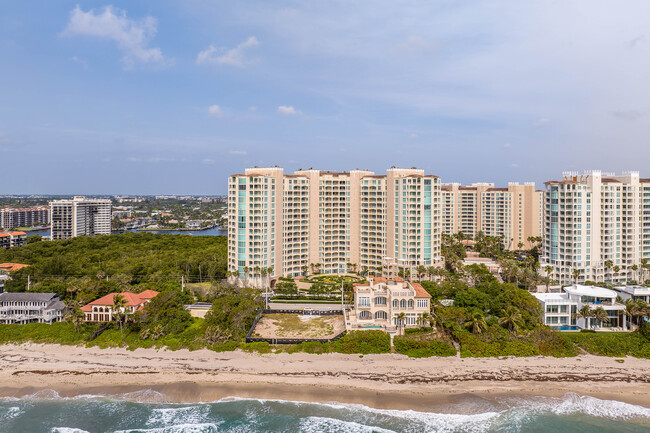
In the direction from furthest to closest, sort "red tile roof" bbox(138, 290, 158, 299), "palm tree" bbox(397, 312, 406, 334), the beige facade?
"red tile roof" bbox(138, 290, 158, 299) → the beige facade → "palm tree" bbox(397, 312, 406, 334)

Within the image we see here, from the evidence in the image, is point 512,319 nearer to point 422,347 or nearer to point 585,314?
point 585,314

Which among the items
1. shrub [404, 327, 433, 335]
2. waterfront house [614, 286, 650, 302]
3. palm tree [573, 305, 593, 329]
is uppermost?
waterfront house [614, 286, 650, 302]

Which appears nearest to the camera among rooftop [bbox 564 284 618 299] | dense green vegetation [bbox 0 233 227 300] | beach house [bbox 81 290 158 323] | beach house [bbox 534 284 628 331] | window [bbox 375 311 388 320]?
beach house [bbox 534 284 628 331]

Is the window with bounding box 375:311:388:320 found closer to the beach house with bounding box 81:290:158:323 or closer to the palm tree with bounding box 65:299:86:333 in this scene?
the beach house with bounding box 81:290:158:323

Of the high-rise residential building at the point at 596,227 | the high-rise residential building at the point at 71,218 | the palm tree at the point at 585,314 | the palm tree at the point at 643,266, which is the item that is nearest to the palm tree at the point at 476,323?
the palm tree at the point at 585,314

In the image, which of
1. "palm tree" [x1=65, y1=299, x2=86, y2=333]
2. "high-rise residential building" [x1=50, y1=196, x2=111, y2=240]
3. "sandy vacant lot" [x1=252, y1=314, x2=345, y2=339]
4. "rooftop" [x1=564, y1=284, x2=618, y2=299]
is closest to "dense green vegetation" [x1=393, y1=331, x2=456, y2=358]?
"sandy vacant lot" [x1=252, y1=314, x2=345, y2=339]

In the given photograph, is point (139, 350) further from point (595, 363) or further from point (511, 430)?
point (595, 363)

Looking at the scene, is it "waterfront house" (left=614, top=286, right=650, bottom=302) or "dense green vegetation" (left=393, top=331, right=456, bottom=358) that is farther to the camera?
"waterfront house" (left=614, top=286, right=650, bottom=302)

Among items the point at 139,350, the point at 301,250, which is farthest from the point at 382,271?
Answer: the point at 139,350

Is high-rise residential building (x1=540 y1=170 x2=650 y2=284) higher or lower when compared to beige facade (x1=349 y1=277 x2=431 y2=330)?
higher
